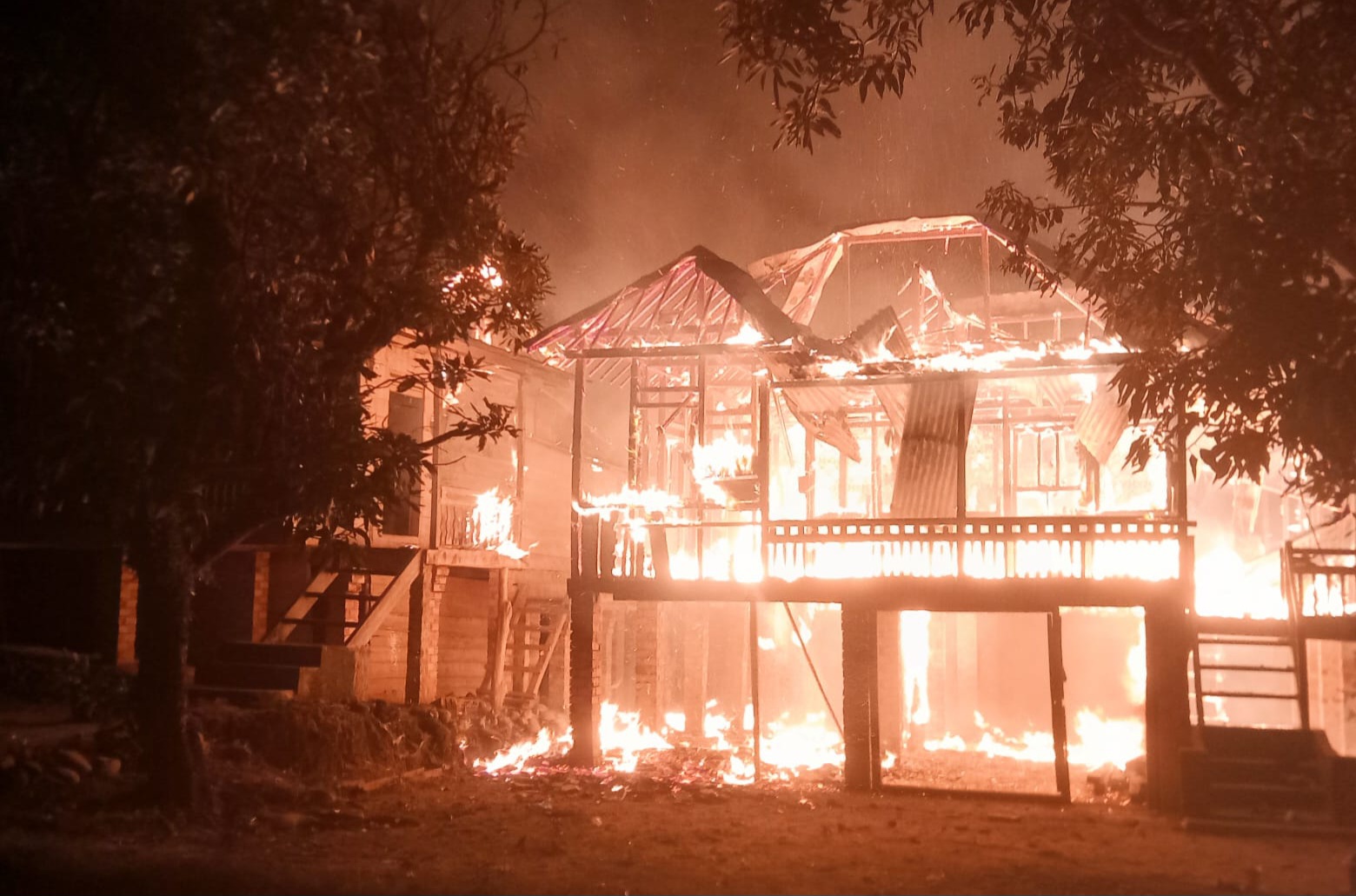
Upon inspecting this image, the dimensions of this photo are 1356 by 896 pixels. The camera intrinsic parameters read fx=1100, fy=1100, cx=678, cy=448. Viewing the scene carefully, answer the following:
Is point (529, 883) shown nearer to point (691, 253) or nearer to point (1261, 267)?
point (1261, 267)

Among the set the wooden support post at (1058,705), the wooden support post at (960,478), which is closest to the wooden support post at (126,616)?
the wooden support post at (960,478)

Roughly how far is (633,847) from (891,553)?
668 cm

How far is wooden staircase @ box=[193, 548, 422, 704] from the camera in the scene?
54.8 feet

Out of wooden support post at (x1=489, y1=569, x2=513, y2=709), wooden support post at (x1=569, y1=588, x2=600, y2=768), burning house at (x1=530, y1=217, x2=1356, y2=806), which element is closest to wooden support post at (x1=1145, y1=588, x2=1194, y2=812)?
burning house at (x1=530, y1=217, x2=1356, y2=806)

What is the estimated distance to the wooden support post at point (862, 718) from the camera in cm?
1694

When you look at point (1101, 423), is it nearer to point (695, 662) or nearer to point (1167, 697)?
point (1167, 697)

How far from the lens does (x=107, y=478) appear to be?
11125 millimetres

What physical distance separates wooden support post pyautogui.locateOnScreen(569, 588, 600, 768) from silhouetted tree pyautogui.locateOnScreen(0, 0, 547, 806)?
22.8 feet

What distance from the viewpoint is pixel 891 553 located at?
17.3 m

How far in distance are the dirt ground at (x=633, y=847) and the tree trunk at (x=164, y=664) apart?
44 centimetres

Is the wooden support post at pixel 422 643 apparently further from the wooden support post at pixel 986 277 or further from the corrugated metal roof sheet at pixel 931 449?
the wooden support post at pixel 986 277

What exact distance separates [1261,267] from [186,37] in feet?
34.1

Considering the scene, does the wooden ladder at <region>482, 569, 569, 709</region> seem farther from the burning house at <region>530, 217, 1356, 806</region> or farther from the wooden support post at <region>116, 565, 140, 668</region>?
the wooden support post at <region>116, 565, 140, 668</region>

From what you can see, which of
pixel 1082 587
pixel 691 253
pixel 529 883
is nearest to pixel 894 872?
pixel 529 883
